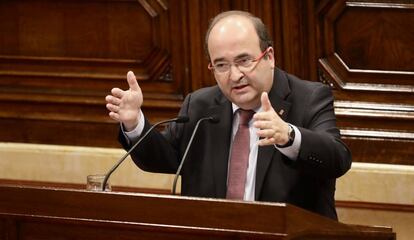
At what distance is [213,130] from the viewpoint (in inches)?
129

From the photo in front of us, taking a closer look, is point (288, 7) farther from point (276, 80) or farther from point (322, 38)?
point (276, 80)

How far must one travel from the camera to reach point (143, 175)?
4703 mm

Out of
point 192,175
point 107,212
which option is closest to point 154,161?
point 192,175

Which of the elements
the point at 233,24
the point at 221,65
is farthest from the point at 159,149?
the point at 233,24

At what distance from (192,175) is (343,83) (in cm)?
123

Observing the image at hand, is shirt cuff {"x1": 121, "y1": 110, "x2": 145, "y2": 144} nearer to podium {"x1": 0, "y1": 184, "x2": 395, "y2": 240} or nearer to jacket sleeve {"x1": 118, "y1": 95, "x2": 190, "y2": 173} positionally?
jacket sleeve {"x1": 118, "y1": 95, "x2": 190, "y2": 173}

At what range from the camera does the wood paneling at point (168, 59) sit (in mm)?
4254

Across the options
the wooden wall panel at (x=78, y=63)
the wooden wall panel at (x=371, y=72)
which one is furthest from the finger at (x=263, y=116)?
the wooden wall panel at (x=78, y=63)

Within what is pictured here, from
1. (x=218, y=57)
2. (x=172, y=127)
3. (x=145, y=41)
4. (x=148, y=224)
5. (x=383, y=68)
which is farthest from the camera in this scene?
(x=145, y=41)

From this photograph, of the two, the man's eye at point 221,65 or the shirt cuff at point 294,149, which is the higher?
the man's eye at point 221,65

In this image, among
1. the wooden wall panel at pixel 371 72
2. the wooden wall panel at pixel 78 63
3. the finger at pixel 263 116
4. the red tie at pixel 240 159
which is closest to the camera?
the finger at pixel 263 116

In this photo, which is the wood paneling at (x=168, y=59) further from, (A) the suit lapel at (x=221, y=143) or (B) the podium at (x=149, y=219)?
(B) the podium at (x=149, y=219)

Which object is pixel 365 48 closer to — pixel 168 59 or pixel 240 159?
pixel 168 59

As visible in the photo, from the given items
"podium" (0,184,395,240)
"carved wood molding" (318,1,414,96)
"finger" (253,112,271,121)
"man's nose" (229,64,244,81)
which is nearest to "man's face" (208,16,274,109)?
"man's nose" (229,64,244,81)
